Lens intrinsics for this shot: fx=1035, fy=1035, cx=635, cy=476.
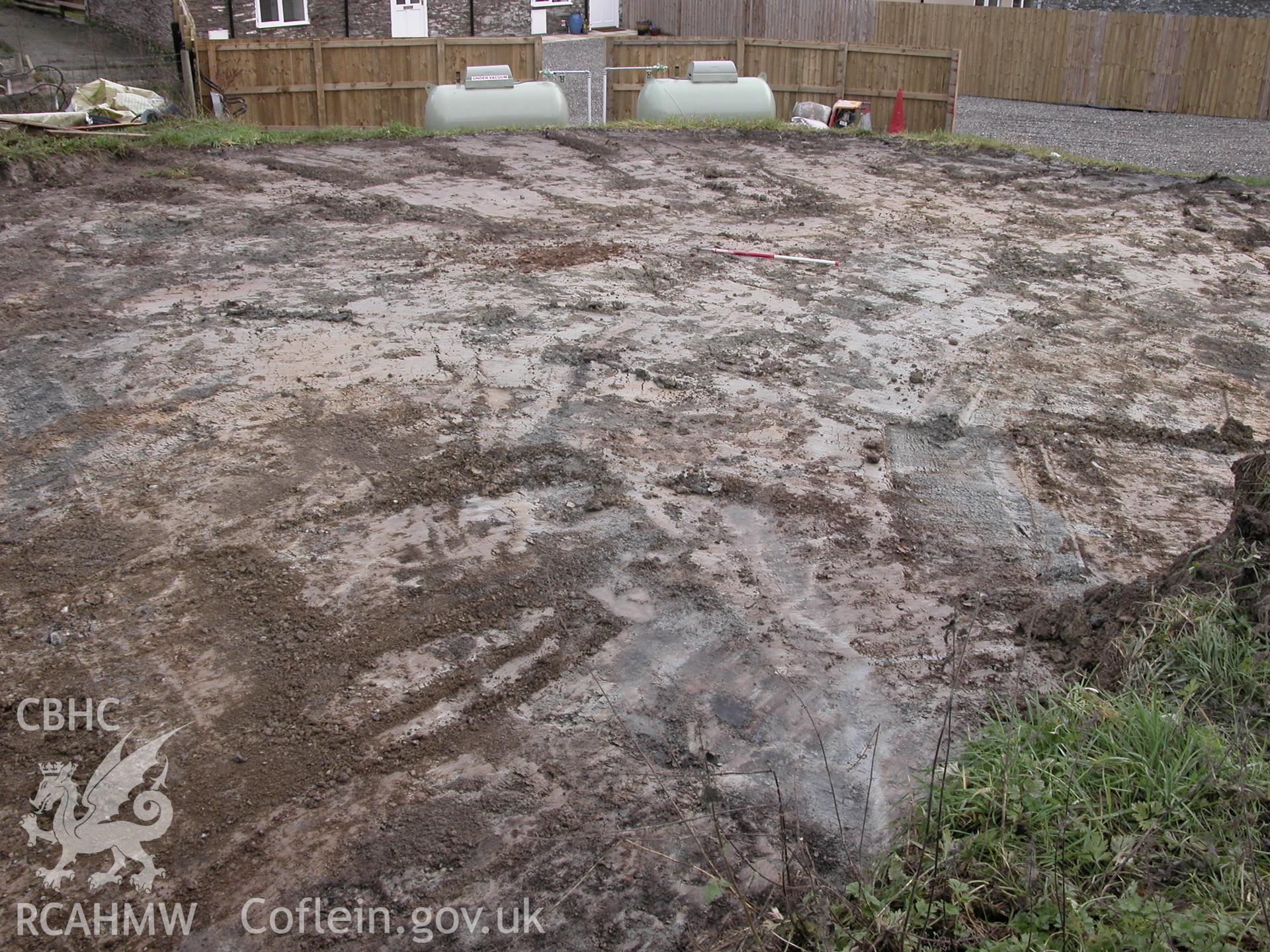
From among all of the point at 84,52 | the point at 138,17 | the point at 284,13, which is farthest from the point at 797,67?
the point at 138,17

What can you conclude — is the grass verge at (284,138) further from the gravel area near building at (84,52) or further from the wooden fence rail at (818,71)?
the gravel area near building at (84,52)

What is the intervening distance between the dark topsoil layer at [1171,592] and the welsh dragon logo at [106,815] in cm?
367

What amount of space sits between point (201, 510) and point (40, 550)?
0.76m

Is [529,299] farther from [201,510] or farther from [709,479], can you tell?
[201,510]

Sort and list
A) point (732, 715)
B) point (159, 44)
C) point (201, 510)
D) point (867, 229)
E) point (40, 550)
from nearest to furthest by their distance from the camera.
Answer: point (732, 715)
point (40, 550)
point (201, 510)
point (867, 229)
point (159, 44)

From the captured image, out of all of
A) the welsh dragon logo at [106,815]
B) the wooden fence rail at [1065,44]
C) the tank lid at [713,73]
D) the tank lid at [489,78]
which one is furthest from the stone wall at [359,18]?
the welsh dragon logo at [106,815]

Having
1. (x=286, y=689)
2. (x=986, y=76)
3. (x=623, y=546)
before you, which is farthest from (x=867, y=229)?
(x=986, y=76)

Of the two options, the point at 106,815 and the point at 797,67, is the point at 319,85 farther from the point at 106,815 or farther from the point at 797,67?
the point at 106,815

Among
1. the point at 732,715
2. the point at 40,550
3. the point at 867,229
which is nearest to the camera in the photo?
the point at 732,715

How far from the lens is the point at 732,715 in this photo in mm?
4242

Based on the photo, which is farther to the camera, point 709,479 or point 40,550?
point 709,479

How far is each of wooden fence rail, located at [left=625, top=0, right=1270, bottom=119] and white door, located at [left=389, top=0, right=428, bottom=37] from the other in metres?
7.57

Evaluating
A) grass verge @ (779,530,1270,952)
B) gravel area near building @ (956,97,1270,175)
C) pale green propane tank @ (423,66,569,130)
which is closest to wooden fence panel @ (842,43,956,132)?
gravel area near building @ (956,97,1270,175)

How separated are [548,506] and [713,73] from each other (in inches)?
490
